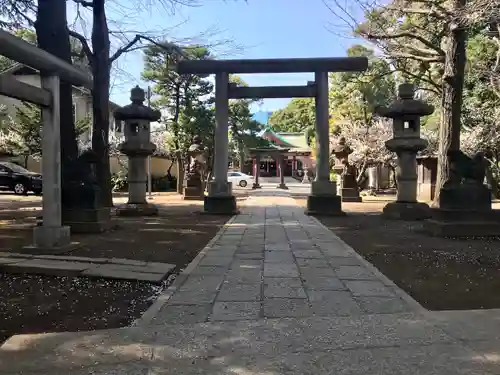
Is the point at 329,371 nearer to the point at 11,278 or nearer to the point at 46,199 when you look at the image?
the point at 11,278

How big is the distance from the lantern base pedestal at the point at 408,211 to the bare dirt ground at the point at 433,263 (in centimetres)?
157

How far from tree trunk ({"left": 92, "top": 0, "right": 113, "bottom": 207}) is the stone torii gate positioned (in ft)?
7.56

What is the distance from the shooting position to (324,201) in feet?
43.1

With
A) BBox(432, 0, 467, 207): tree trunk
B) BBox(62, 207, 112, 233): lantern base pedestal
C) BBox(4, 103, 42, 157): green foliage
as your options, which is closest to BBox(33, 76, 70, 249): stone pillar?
BBox(62, 207, 112, 233): lantern base pedestal

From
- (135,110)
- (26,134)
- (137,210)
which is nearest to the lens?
(137,210)

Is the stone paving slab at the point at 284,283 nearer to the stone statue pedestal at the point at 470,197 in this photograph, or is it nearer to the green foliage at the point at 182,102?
the stone statue pedestal at the point at 470,197

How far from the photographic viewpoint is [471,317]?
3906mm

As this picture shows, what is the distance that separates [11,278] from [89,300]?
54.4 inches

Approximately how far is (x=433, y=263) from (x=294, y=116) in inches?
1969

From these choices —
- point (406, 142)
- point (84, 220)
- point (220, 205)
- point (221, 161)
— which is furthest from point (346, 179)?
point (84, 220)

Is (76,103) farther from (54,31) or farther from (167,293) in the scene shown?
(167,293)

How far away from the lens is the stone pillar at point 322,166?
518 inches

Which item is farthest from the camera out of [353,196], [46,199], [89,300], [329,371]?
[353,196]

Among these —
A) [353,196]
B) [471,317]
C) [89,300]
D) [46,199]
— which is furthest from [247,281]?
[353,196]
